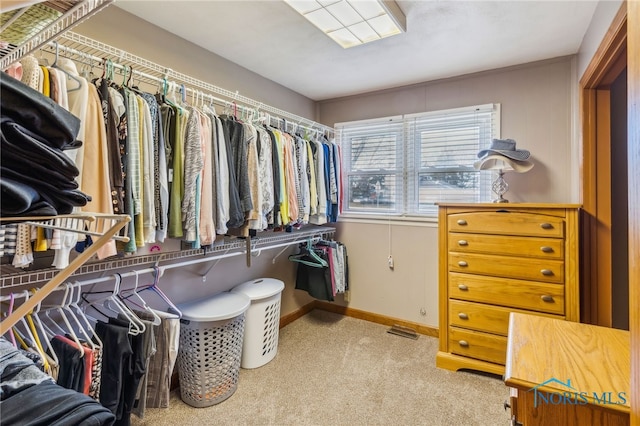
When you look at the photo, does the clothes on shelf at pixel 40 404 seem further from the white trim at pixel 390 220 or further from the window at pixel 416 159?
the white trim at pixel 390 220

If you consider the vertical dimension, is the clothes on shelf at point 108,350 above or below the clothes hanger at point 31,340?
below

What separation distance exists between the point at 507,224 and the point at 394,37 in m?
1.40

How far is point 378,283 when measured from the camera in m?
3.09

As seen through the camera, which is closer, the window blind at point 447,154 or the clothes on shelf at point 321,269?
the window blind at point 447,154

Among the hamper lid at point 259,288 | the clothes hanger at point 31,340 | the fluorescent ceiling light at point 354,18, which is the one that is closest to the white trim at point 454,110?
the fluorescent ceiling light at point 354,18

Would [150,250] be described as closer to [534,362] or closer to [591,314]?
[534,362]

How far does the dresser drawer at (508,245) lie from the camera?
6.41 feet

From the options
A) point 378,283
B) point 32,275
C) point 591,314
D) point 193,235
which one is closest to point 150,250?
point 193,235

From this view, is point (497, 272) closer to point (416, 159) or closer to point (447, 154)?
point (447, 154)

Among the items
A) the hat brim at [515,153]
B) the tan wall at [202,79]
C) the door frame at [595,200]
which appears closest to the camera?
the tan wall at [202,79]

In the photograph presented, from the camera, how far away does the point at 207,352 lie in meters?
1.83

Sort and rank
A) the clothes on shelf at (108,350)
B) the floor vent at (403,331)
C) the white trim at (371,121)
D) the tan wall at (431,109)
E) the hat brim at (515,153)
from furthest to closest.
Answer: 1. the white trim at (371,121)
2. the floor vent at (403,331)
3. the tan wall at (431,109)
4. the hat brim at (515,153)
5. the clothes on shelf at (108,350)

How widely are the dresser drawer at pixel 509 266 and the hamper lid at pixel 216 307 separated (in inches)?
57.6

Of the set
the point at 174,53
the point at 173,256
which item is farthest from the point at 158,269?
the point at 174,53
